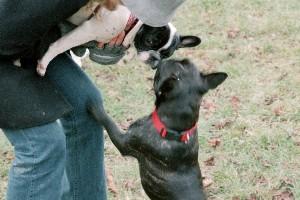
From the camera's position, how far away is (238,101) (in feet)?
17.9

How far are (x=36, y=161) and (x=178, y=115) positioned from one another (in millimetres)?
814

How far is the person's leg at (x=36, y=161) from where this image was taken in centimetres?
275

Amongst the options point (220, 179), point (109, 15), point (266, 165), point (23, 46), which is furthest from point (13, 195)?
point (266, 165)

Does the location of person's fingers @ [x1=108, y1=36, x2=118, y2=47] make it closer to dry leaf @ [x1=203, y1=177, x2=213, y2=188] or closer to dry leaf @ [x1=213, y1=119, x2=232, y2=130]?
dry leaf @ [x1=203, y1=177, x2=213, y2=188]

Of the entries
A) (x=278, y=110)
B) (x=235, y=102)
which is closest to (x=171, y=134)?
(x=278, y=110)

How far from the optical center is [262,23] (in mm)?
7543

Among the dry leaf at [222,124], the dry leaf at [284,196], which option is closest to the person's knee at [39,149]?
the dry leaf at [284,196]

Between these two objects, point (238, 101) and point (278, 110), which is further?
point (238, 101)

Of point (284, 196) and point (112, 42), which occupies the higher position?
point (112, 42)

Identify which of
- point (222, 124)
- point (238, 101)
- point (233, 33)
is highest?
point (222, 124)

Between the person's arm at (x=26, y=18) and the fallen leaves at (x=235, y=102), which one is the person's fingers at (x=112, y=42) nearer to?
the person's arm at (x=26, y=18)

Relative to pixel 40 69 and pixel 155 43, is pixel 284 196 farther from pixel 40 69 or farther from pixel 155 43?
pixel 40 69

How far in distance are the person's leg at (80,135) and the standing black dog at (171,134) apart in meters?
0.07

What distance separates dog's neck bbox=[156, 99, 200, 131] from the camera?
3.17 metres
